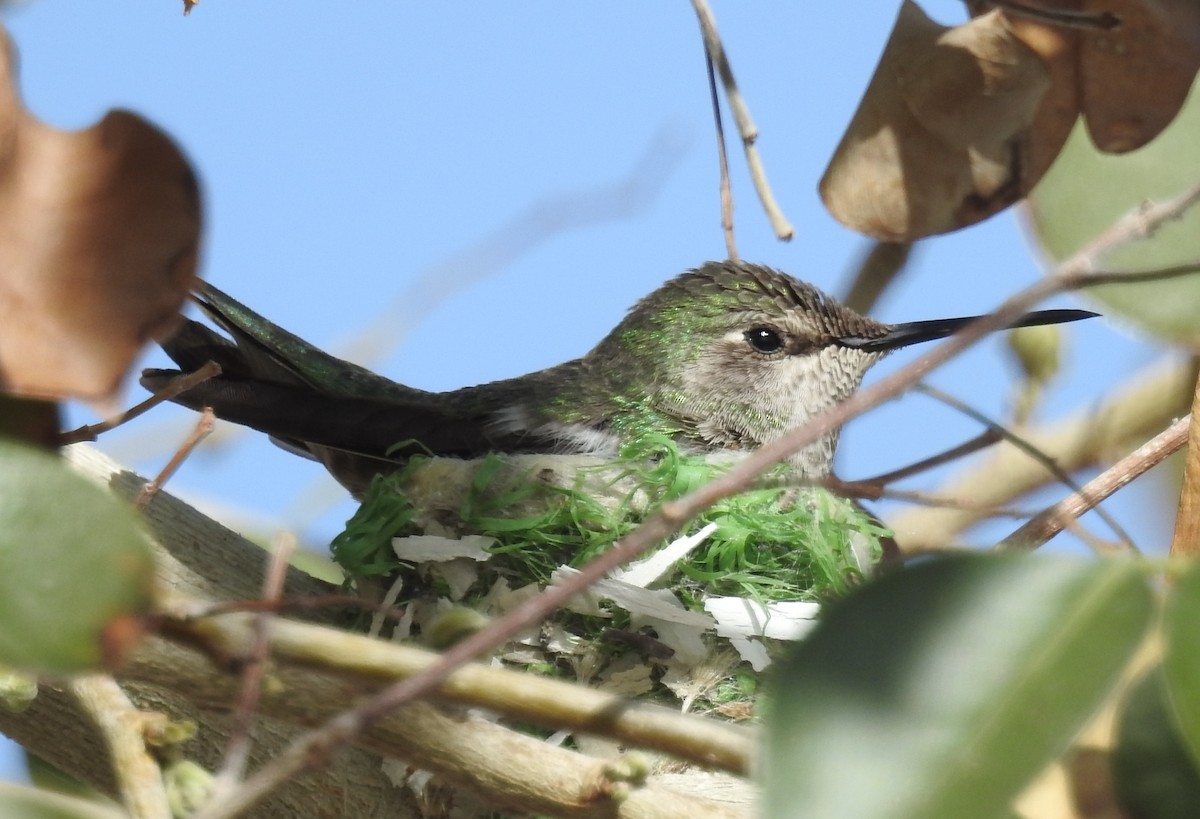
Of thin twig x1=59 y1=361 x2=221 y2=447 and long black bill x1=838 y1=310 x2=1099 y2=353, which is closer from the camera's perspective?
thin twig x1=59 y1=361 x2=221 y2=447

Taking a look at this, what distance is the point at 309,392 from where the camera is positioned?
3229mm

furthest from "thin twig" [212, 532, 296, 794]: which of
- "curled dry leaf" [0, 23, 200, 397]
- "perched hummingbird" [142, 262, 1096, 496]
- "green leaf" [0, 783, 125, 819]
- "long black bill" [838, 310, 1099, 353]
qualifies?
"long black bill" [838, 310, 1099, 353]

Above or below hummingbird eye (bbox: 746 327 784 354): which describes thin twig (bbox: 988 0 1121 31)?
above

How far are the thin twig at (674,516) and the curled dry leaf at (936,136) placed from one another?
29.7 inches

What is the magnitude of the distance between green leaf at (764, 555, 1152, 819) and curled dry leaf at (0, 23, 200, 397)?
1.77ft

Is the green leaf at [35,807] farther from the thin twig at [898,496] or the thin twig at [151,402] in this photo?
the thin twig at [898,496]

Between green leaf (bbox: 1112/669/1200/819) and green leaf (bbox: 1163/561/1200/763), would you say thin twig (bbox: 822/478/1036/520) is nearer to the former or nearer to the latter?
green leaf (bbox: 1112/669/1200/819)

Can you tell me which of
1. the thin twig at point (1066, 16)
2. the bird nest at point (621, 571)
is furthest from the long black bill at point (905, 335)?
the thin twig at point (1066, 16)

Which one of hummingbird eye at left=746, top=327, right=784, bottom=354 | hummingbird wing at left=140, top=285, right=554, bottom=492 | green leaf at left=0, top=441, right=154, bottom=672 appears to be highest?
hummingbird eye at left=746, top=327, right=784, bottom=354

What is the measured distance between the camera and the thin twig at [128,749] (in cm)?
131

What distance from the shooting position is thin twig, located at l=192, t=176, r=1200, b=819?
0.98 metres

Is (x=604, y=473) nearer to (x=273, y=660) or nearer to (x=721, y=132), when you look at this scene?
(x=721, y=132)

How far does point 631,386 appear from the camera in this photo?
371 cm

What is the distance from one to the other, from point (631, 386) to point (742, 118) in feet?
5.46
